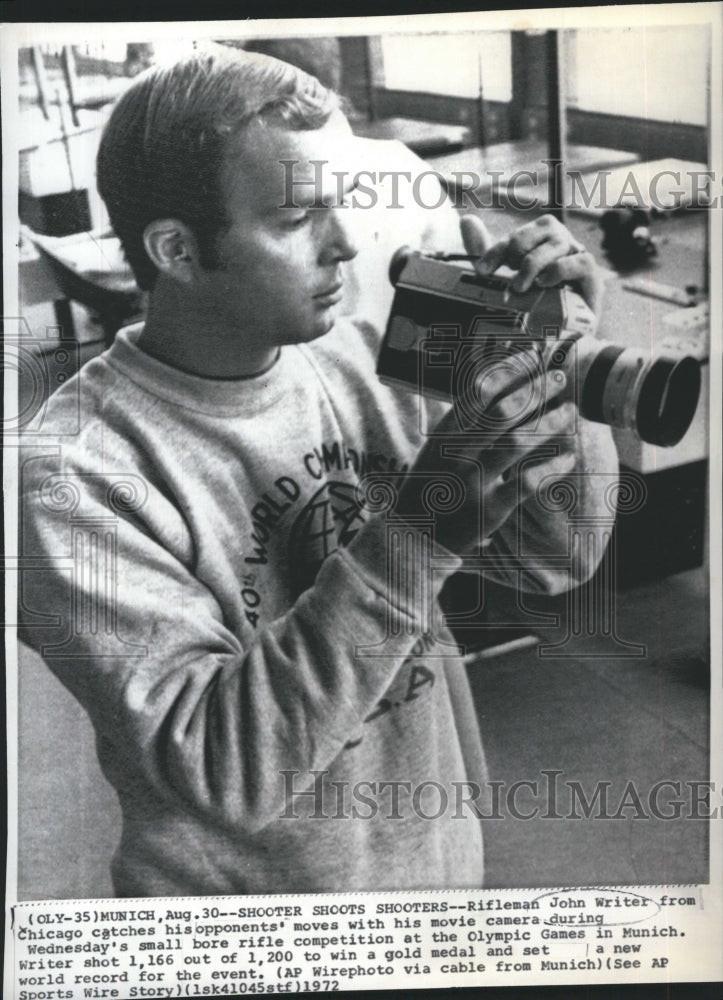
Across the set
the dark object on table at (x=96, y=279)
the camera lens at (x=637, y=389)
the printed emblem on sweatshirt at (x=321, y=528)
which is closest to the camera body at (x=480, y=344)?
the camera lens at (x=637, y=389)

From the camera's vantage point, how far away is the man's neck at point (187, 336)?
0.96 metres

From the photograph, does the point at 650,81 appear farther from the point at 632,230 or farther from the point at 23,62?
the point at 23,62

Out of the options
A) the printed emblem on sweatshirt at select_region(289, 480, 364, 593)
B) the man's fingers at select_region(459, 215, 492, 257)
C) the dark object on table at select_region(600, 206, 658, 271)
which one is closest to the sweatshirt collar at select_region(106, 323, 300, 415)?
the printed emblem on sweatshirt at select_region(289, 480, 364, 593)

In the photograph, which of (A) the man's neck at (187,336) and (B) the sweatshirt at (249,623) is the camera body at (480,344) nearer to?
(B) the sweatshirt at (249,623)

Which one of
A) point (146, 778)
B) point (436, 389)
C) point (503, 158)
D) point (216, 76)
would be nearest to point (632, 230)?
point (503, 158)

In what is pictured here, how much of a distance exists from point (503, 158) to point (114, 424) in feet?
1.46

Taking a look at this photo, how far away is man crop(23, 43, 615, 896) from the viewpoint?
0.95 meters

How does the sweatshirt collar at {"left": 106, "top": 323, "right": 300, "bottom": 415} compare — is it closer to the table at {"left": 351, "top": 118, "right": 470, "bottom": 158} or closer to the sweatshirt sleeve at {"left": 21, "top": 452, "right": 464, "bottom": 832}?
the sweatshirt sleeve at {"left": 21, "top": 452, "right": 464, "bottom": 832}

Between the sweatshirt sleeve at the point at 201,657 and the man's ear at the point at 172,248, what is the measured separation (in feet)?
0.68

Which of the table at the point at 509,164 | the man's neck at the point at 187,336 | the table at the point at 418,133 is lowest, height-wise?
the man's neck at the point at 187,336

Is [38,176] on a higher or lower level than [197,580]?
higher

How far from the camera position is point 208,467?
0.96 m

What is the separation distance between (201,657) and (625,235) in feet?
1.85

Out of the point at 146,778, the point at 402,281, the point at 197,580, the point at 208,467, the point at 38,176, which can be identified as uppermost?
the point at 38,176
